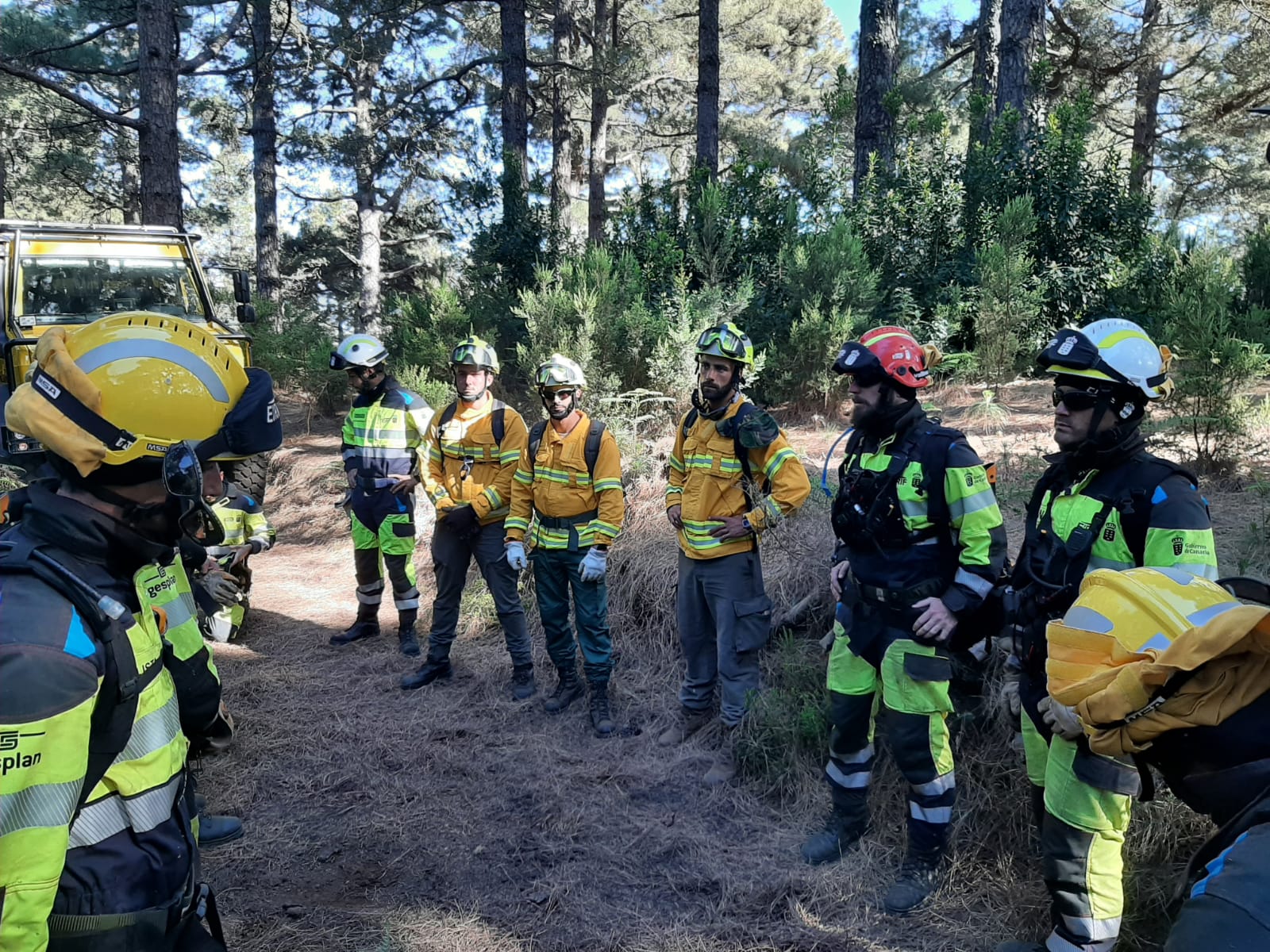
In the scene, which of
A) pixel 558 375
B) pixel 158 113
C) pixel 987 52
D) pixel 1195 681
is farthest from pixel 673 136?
pixel 1195 681

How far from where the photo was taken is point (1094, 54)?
15.9 meters

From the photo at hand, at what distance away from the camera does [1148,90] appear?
55.4 feet

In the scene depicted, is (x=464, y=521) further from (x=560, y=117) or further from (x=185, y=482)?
(x=560, y=117)

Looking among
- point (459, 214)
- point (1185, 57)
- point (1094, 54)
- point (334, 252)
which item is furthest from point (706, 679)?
point (334, 252)

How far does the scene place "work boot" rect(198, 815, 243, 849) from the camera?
3762mm

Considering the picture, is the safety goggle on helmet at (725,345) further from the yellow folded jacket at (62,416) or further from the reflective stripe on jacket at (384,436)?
the yellow folded jacket at (62,416)

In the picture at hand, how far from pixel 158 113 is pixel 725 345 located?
9079 millimetres

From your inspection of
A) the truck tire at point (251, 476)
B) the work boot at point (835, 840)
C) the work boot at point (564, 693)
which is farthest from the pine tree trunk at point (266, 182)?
the work boot at point (835, 840)

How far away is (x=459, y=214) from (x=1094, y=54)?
13.3 meters

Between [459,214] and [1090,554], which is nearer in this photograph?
[1090,554]

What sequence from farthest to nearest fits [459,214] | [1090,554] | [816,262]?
[459,214]
[816,262]
[1090,554]

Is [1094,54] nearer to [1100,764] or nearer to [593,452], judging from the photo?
[593,452]

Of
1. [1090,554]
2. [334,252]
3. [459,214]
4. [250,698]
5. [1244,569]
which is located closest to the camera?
[1090,554]

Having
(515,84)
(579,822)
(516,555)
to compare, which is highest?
(515,84)
